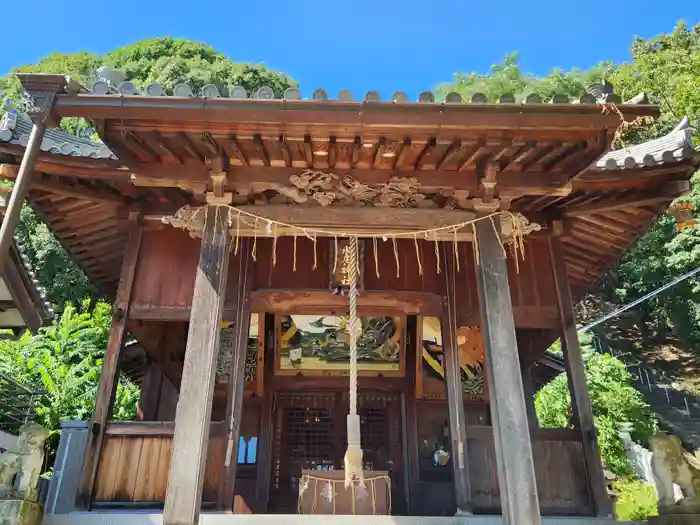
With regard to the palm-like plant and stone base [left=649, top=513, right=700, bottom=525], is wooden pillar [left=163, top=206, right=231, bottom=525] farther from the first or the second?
the palm-like plant

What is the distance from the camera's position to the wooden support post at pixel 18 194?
14.7 feet

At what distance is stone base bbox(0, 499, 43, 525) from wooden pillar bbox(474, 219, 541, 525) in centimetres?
441

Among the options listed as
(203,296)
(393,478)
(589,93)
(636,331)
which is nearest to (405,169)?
(589,93)

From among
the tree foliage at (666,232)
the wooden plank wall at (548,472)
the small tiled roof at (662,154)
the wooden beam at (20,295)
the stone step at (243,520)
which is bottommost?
the stone step at (243,520)

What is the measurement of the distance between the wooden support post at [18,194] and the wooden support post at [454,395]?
5450 mm

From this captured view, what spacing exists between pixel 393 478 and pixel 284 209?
596 cm

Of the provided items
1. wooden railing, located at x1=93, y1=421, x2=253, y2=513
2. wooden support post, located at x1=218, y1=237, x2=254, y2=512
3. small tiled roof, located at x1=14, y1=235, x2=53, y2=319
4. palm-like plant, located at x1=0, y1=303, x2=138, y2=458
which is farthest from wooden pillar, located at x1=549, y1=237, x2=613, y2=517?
palm-like plant, located at x1=0, y1=303, x2=138, y2=458

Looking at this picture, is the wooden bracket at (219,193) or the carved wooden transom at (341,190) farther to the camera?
the carved wooden transom at (341,190)

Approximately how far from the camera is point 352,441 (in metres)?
5.16

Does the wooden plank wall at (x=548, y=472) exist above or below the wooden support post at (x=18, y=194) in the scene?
below

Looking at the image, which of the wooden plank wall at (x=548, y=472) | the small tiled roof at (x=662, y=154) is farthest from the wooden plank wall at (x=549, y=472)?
the small tiled roof at (x=662, y=154)

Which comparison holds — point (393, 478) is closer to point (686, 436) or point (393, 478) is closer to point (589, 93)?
point (589, 93)

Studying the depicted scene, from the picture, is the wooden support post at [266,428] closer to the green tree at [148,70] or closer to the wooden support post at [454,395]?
the wooden support post at [454,395]

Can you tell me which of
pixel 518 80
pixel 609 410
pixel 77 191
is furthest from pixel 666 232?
pixel 77 191
